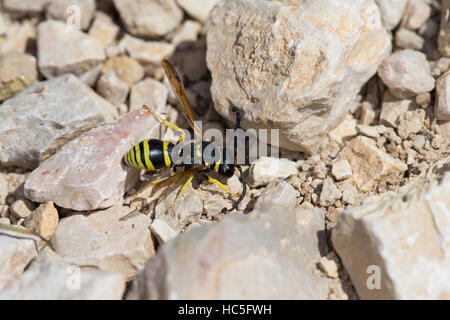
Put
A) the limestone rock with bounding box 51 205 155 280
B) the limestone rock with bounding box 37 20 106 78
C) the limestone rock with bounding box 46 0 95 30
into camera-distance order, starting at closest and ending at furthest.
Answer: the limestone rock with bounding box 51 205 155 280 → the limestone rock with bounding box 37 20 106 78 → the limestone rock with bounding box 46 0 95 30

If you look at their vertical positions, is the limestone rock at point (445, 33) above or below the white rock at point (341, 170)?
above

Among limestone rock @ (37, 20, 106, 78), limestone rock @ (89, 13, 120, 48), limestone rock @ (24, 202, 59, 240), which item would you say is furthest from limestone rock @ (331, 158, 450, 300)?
limestone rock @ (89, 13, 120, 48)

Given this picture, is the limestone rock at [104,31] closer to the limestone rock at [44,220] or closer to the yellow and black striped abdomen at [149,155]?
the yellow and black striped abdomen at [149,155]

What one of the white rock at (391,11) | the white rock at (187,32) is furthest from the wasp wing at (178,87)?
the white rock at (391,11)

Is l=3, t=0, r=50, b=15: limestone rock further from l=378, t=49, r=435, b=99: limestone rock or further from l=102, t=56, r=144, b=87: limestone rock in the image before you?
l=378, t=49, r=435, b=99: limestone rock

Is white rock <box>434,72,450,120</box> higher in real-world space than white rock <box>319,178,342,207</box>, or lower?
higher

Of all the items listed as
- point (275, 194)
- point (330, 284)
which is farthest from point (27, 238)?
point (330, 284)

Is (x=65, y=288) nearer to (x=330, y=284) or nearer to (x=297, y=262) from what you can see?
(x=297, y=262)

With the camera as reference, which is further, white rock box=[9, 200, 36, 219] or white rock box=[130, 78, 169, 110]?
white rock box=[130, 78, 169, 110]
